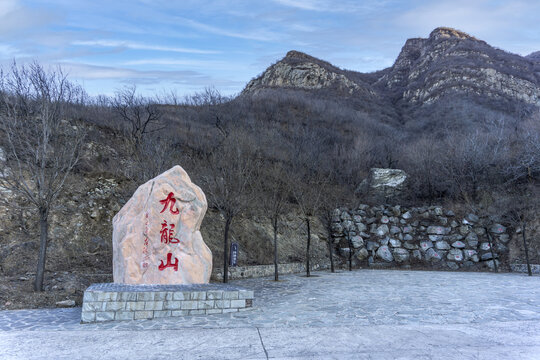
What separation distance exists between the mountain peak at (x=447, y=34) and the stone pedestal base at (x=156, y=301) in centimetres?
6235

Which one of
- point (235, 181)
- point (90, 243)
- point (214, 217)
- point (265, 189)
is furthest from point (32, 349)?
point (265, 189)

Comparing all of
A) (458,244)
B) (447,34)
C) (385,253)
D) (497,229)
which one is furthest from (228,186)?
(447,34)

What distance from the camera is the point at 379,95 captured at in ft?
173

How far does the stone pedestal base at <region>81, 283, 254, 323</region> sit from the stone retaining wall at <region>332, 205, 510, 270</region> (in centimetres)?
1108

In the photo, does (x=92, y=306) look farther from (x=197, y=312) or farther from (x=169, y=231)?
(x=169, y=231)

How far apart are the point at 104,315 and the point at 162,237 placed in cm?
215

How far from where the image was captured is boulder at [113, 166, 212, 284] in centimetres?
830

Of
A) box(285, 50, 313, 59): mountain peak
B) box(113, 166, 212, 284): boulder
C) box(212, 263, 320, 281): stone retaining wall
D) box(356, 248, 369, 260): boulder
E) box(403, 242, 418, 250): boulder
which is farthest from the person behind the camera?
box(285, 50, 313, 59): mountain peak

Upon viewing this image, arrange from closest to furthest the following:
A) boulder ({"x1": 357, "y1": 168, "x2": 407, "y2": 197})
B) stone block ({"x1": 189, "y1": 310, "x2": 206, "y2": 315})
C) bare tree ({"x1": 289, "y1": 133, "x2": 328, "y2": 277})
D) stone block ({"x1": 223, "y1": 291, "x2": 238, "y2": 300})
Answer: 1. stone block ({"x1": 189, "y1": 310, "x2": 206, "y2": 315})
2. stone block ({"x1": 223, "y1": 291, "x2": 238, "y2": 300})
3. bare tree ({"x1": 289, "y1": 133, "x2": 328, "y2": 277})
4. boulder ({"x1": 357, "y1": 168, "x2": 407, "y2": 197})

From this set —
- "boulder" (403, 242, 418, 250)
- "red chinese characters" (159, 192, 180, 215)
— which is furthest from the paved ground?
"boulder" (403, 242, 418, 250)

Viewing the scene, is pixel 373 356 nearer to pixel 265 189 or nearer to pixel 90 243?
pixel 90 243

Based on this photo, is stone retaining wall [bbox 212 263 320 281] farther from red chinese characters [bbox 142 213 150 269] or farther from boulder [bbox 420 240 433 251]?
boulder [bbox 420 240 433 251]

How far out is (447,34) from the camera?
59000 mm

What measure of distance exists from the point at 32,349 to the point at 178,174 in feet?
15.7
